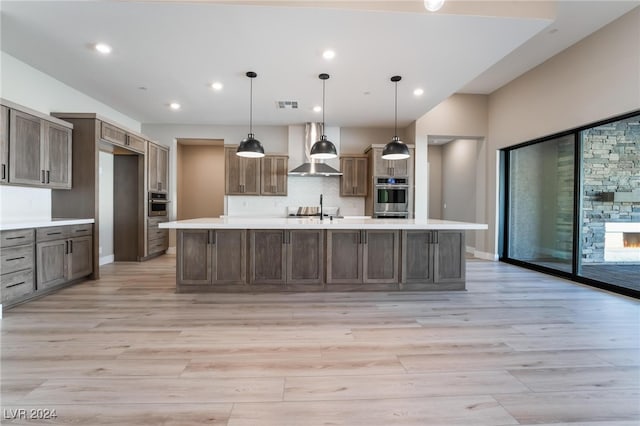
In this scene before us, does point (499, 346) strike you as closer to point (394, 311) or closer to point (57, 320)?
point (394, 311)

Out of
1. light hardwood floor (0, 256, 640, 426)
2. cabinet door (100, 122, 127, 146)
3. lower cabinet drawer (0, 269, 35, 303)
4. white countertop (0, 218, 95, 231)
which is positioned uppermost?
cabinet door (100, 122, 127, 146)

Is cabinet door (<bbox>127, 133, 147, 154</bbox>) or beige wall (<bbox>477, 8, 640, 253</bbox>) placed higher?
beige wall (<bbox>477, 8, 640, 253</bbox>)

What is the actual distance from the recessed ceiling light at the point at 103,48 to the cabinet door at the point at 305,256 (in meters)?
2.87

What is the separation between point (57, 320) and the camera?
9.27 ft

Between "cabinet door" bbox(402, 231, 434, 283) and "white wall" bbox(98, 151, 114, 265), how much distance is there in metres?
5.11

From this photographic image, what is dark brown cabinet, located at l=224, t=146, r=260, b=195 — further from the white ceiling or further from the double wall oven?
the double wall oven

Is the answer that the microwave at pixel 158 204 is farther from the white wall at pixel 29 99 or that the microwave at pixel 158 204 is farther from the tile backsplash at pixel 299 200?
the white wall at pixel 29 99

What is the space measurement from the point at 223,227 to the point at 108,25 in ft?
7.36

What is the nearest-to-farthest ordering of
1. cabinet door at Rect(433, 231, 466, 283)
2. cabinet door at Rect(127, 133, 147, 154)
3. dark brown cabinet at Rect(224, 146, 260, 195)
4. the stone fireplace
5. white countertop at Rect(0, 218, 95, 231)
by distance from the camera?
white countertop at Rect(0, 218, 95, 231) → cabinet door at Rect(433, 231, 466, 283) → the stone fireplace → cabinet door at Rect(127, 133, 147, 154) → dark brown cabinet at Rect(224, 146, 260, 195)

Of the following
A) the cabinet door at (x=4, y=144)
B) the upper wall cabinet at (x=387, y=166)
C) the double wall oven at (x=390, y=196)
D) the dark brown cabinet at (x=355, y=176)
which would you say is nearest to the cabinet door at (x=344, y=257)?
the double wall oven at (x=390, y=196)

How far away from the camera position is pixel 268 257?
3783 mm

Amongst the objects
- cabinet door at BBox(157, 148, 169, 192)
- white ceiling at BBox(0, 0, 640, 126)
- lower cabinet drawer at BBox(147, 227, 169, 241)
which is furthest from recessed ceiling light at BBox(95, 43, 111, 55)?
lower cabinet drawer at BBox(147, 227, 169, 241)

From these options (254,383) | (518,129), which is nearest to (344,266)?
(254,383)

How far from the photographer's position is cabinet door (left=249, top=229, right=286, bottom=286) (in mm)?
3770
